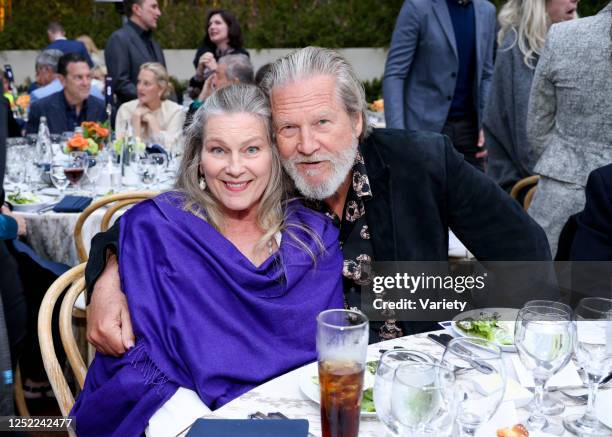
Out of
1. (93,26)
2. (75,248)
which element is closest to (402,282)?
(75,248)

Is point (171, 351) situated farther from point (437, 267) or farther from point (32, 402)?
point (32, 402)

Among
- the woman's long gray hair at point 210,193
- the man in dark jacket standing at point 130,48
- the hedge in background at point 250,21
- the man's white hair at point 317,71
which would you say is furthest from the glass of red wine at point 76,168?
the hedge in background at point 250,21

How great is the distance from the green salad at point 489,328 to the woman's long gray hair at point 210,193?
1.58 ft

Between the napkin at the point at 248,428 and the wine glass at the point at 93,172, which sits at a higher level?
the wine glass at the point at 93,172

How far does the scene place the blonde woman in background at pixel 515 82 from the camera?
344 cm

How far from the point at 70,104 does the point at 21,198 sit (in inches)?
97.0

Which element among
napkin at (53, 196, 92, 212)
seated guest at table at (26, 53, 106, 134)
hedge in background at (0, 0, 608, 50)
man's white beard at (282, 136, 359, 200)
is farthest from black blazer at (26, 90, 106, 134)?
hedge in background at (0, 0, 608, 50)

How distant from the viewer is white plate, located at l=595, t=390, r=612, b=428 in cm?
121

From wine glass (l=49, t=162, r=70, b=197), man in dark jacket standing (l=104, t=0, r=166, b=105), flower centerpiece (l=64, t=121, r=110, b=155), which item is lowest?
wine glass (l=49, t=162, r=70, b=197)

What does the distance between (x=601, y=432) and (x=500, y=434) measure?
188 millimetres

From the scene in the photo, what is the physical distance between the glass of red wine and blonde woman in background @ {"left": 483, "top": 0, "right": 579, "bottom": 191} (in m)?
2.10

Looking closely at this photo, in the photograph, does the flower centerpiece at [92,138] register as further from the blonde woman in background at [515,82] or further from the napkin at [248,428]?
the napkin at [248,428]

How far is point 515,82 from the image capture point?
3537 mm

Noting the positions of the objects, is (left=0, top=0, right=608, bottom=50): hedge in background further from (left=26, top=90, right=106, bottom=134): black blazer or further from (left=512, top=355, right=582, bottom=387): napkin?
(left=512, top=355, right=582, bottom=387): napkin
